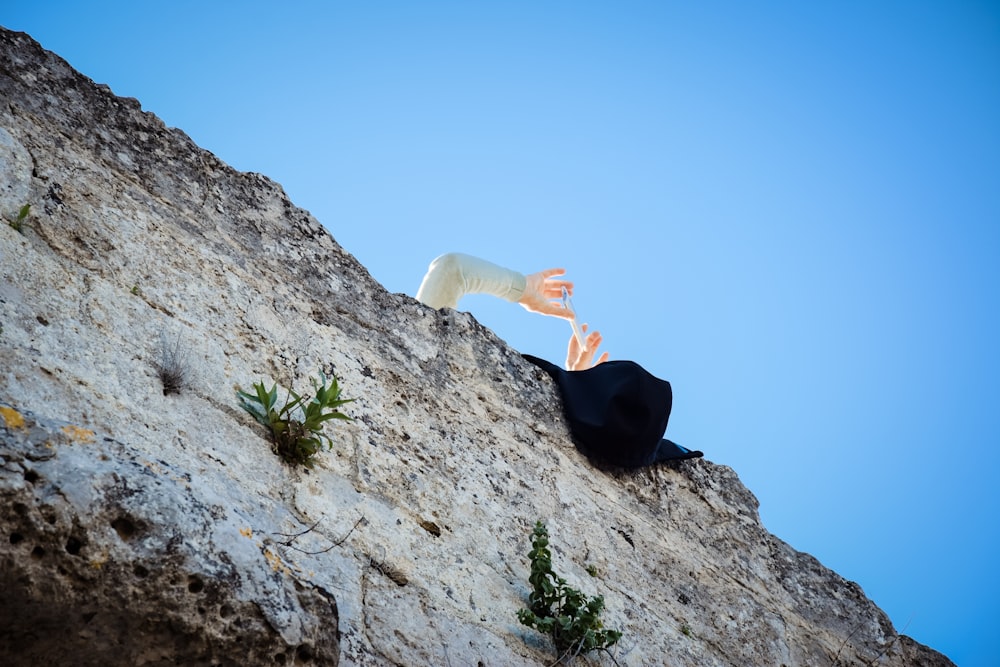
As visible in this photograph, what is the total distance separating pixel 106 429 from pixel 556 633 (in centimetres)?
174

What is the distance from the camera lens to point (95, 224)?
10.8 feet

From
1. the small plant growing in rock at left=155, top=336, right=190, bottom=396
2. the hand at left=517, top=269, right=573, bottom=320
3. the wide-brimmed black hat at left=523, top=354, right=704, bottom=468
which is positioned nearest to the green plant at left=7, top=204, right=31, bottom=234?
the small plant growing in rock at left=155, top=336, right=190, bottom=396

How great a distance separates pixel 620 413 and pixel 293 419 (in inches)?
82.6

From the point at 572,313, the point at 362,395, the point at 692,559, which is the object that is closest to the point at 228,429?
the point at 362,395

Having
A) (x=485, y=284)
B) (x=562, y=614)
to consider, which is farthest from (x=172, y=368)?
(x=485, y=284)

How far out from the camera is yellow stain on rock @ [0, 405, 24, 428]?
1757 mm

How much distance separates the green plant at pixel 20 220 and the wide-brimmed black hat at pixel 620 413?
109 inches

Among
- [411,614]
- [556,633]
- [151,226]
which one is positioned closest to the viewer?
[411,614]

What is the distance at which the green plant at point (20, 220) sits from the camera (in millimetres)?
2943

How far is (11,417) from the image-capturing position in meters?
1.77

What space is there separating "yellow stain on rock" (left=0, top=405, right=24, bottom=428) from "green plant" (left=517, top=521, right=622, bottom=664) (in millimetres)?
1896

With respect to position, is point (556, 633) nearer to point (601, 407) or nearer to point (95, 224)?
point (601, 407)

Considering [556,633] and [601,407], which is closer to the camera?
[556,633]

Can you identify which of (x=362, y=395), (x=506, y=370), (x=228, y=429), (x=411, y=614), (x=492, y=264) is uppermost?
(x=492, y=264)
